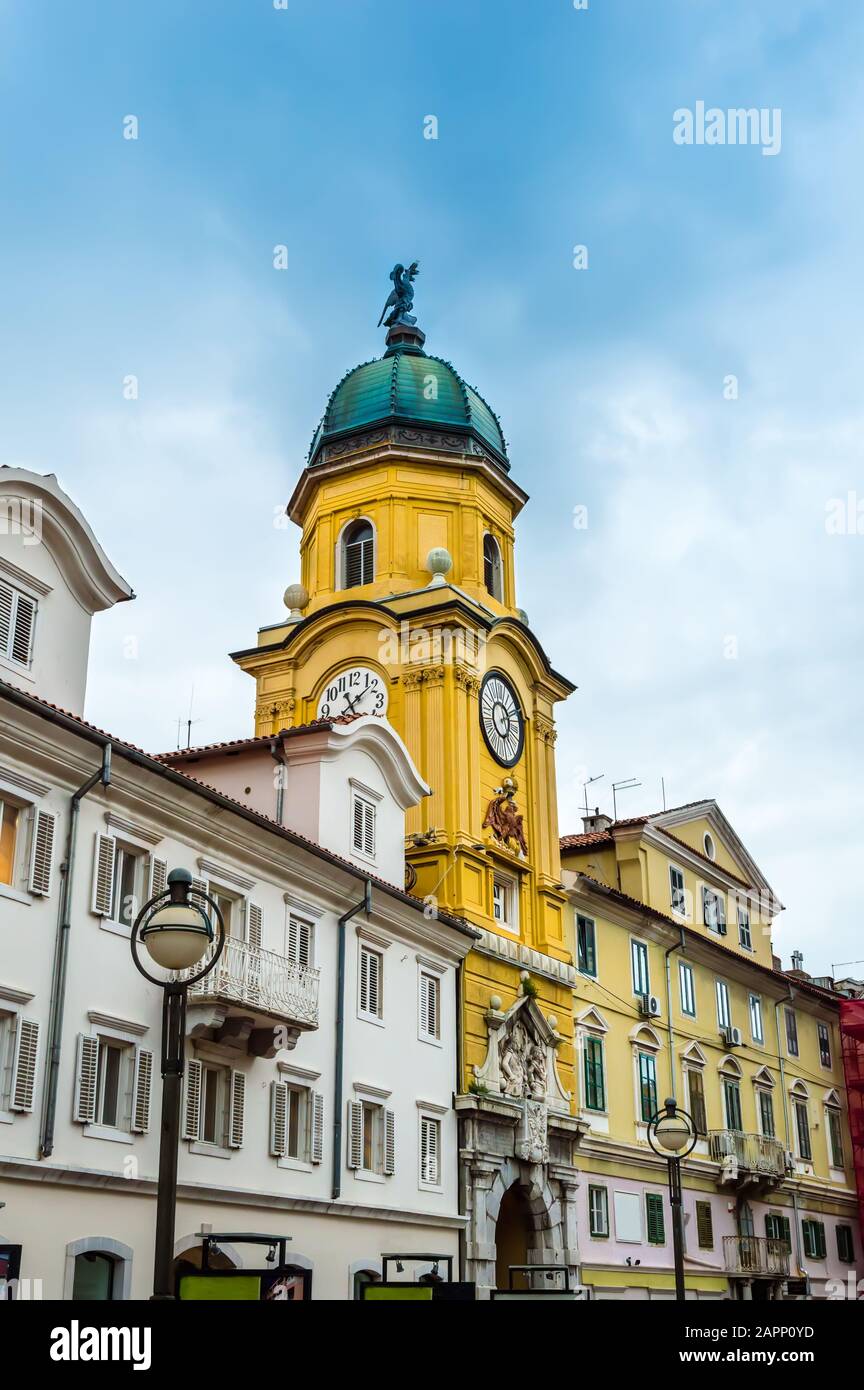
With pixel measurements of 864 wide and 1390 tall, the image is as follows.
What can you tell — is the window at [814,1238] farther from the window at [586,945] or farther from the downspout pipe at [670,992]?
the window at [586,945]

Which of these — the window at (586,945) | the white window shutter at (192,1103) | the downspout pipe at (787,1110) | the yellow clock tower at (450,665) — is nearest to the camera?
the white window shutter at (192,1103)

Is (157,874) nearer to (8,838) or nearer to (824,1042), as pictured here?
(8,838)

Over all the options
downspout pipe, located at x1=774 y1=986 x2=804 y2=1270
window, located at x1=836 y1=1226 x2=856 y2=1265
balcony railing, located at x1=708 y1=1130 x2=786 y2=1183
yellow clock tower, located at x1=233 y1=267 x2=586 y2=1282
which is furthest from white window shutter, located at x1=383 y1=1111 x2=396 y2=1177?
window, located at x1=836 y1=1226 x2=856 y2=1265

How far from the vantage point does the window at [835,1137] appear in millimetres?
55844

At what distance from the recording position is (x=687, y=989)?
47438 mm

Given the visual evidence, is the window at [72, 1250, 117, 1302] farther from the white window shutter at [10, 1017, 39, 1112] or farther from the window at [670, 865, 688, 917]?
the window at [670, 865, 688, 917]

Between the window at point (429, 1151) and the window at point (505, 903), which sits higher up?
the window at point (505, 903)

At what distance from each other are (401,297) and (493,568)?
10245 mm

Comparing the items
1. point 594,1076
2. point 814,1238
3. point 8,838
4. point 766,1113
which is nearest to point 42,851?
point 8,838

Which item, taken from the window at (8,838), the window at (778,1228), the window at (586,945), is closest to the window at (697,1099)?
the window at (778,1228)

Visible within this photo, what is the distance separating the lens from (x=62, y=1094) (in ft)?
71.1

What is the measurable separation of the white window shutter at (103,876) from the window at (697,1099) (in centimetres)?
2693
